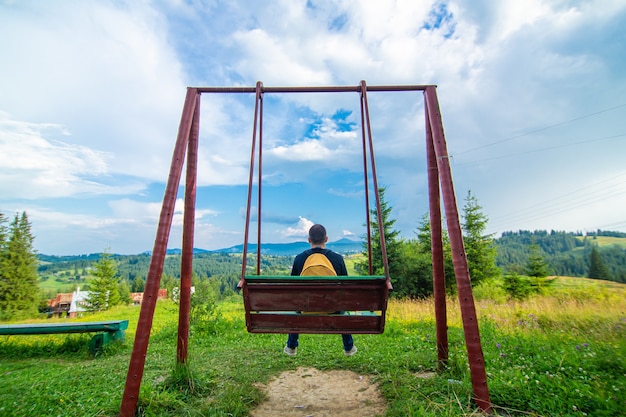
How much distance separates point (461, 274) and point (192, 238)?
11.1 ft

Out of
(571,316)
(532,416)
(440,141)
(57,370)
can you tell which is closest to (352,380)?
(532,416)

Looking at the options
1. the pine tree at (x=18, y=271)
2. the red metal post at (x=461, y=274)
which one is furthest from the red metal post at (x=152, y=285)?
the pine tree at (x=18, y=271)

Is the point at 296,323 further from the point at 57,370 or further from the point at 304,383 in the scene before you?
the point at 57,370

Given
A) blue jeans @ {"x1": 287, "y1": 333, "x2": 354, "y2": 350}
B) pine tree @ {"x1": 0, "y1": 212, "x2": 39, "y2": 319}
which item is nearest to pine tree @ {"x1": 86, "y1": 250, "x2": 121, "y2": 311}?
pine tree @ {"x1": 0, "y1": 212, "x2": 39, "y2": 319}

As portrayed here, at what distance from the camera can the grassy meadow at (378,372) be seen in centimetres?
331

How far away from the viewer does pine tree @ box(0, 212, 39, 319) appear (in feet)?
105

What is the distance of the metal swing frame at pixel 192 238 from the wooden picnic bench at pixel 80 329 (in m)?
3.63

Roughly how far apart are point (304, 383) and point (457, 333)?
4.13 metres

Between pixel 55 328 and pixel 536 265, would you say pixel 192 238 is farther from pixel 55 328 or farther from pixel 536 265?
pixel 536 265

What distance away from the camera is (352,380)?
15.3 ft

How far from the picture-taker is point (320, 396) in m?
4.20

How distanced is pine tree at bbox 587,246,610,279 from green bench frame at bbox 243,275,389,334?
57.3 meters

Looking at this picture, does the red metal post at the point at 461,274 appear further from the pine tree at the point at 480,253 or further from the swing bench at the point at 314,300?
the pine tree at the point at 480,253

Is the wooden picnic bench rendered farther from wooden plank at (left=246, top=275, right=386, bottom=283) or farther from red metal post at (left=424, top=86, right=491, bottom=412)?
red metal post at (left=424, top=86, right=491, bottom=412)
